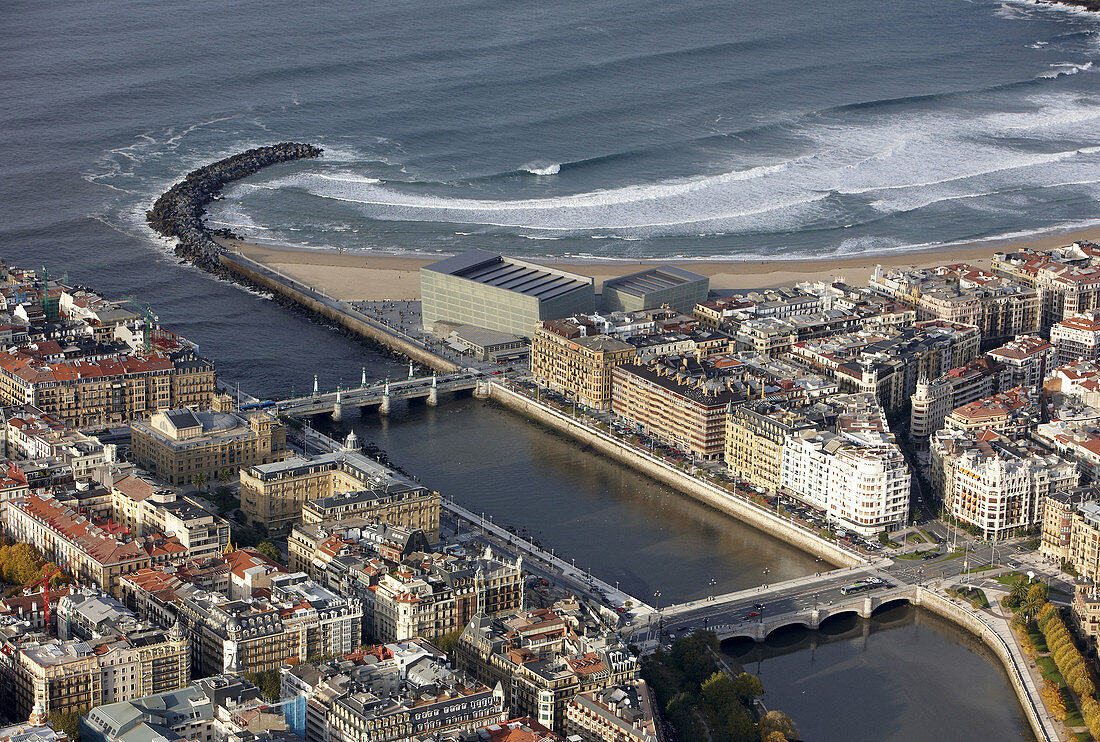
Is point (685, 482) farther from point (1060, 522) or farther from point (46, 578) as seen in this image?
point (46, 578)

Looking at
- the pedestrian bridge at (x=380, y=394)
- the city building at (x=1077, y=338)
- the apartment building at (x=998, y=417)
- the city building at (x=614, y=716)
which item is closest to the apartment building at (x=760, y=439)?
the apartment building at (x=998, y=417)

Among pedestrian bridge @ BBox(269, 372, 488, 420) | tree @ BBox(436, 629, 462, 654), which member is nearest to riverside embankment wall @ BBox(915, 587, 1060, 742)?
tree @ BBox(436, 629, 462, 654)

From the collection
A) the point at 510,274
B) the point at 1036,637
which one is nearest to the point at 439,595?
the point at 1036,637

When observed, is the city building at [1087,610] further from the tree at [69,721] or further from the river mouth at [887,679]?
the tree at [69,721]

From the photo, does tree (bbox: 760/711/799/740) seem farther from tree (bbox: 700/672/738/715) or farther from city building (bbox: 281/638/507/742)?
city building (bbox: 281/638/507/742)

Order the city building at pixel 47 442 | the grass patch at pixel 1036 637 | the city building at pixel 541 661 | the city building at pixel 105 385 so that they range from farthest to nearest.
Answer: the city building at pixel 105 385 → the city building at pixel 47 442 → the grass patch at pixel 1036 637 → the city building at pixel 541 661
